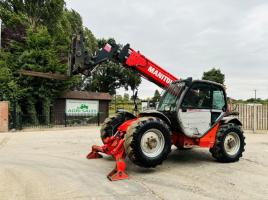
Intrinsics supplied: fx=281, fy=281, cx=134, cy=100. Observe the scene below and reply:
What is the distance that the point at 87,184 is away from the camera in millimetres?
5090

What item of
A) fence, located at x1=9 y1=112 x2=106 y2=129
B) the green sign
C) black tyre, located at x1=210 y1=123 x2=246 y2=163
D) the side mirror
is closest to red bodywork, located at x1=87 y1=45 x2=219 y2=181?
black tyre, located at x1=210 y1=123 x2=246 y2=163

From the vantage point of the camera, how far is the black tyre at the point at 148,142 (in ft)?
18.6

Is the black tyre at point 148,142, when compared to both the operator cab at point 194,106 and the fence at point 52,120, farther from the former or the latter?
the fence at point 52,120

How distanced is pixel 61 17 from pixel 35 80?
42.0ft

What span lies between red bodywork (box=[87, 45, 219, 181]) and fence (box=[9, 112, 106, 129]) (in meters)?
10.3

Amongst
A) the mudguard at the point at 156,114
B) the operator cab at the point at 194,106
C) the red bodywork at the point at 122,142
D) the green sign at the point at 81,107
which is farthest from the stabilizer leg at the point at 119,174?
the green sign at the point at 81,107

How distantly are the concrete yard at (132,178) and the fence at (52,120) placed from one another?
8.49 metres

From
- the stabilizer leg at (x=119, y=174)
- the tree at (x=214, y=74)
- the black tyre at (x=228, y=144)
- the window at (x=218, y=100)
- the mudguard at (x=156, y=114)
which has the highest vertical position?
the tree at (x=214, y=74)

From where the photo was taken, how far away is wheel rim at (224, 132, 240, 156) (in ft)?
23.6

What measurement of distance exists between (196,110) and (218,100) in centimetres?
90

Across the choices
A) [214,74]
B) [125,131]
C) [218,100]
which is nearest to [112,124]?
[125,131]

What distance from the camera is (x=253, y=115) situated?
15.8 meters

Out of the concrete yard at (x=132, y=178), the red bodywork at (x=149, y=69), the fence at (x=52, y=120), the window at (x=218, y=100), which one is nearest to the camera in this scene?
the concrete yard at (x=132, y=178)

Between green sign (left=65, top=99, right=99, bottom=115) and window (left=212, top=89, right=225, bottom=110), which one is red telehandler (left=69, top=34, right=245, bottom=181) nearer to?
window (left=212, top=89, right=225, bottom=110)
